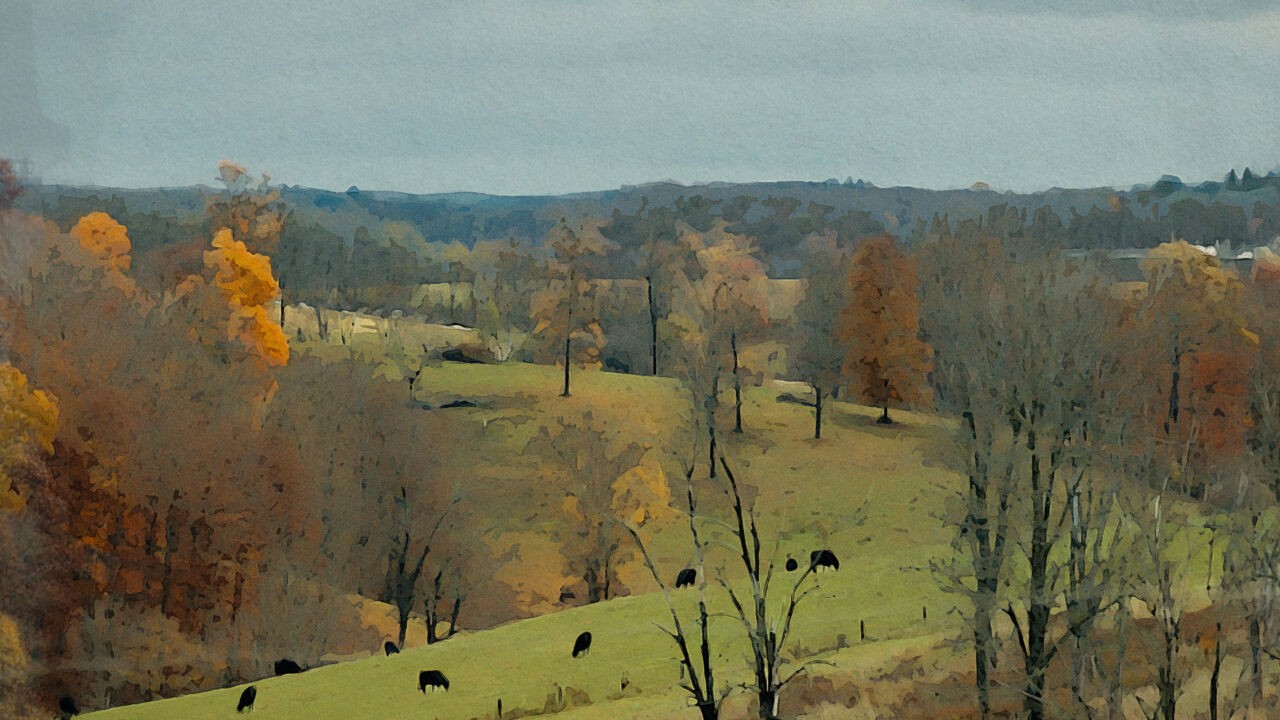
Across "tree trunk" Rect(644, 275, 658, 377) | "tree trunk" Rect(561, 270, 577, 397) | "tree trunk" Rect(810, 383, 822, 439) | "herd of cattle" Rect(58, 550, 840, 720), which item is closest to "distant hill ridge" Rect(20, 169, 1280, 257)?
"tree trunk" Rect(561, 270, 577, 397)

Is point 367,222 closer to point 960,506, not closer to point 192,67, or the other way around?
point 192,67

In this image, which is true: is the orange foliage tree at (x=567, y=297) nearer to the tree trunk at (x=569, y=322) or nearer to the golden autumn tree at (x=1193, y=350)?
the tree trunk at (x=569, y=322)

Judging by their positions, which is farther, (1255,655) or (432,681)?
(432,681)

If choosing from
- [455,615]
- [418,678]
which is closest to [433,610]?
[455,615]

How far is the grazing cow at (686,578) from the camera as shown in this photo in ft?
56.4

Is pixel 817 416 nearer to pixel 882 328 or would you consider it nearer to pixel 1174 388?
pixel 882 328

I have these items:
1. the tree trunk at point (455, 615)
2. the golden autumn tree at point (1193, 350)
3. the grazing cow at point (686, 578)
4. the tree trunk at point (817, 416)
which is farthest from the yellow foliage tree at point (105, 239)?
the golden autumn tree at point (1193, 350)

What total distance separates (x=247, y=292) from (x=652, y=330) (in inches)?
423

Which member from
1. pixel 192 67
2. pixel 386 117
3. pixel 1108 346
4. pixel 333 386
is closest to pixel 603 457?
pixel 333 386

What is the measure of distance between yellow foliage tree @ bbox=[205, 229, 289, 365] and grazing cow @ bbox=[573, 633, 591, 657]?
12044 mm

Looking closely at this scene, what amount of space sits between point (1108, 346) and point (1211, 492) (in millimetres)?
1718

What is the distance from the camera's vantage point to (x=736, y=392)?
23141 millimetres

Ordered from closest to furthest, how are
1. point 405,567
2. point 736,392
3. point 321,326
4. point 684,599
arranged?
point 684,599
point 405,567
point 736,392
point 321,326

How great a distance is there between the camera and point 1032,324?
10.1m
